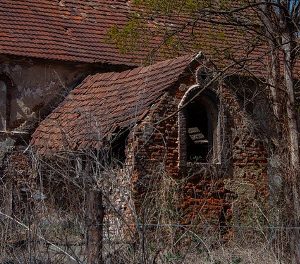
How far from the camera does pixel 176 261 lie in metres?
9.07

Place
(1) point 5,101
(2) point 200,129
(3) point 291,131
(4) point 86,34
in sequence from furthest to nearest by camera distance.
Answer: (4) point 86,34 → (1) point 5,101 → (2) point 200,129 → (3) point 291,131

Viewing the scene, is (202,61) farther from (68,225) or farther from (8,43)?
(68,225)

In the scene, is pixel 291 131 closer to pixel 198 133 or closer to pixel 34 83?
pixel 198 133

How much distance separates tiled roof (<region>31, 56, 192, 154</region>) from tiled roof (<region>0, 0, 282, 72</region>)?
3.16 ft

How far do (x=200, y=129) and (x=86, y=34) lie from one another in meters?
4.58

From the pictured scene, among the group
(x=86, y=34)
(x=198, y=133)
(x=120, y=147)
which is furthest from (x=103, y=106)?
(x=86, y=34)

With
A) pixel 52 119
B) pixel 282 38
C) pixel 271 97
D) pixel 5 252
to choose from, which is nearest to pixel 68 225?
pixel 5 252

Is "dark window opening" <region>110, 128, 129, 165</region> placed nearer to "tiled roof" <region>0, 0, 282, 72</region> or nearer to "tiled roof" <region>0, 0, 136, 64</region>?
"tiled roof" <region>0, 0, 282, 72</region>

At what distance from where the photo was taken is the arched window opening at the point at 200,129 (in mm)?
14766

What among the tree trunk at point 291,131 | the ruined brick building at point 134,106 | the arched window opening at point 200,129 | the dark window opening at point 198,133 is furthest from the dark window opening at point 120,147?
the tree trunk at point 291,131

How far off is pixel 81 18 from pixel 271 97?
659 cm

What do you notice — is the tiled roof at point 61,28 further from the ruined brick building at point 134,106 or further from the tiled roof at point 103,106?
the tiled roof at point 103,106

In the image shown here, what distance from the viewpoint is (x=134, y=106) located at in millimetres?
14289

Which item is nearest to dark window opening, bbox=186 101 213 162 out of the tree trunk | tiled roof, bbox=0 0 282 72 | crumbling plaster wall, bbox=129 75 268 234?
crumbling plaster wall, bbox=129 75 268 234
